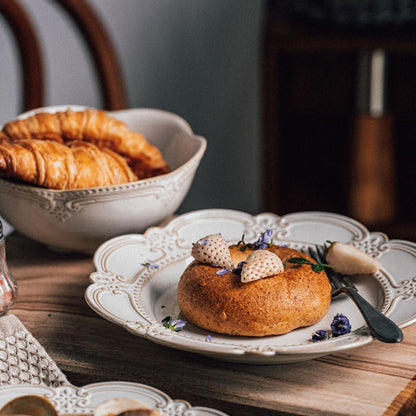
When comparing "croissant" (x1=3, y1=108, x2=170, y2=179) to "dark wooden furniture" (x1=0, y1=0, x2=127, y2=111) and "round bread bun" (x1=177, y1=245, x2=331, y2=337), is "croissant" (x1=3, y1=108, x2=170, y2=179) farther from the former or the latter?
"dark wooden furniture" (x1=0, y1=0, x2=127, y2=111)

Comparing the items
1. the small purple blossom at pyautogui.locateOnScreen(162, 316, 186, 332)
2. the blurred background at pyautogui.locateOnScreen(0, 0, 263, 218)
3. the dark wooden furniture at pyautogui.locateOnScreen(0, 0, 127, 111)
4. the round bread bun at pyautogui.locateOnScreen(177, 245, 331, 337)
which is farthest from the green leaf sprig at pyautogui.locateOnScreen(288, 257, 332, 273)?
the blurred background at pyautogui.locateOnScreen(0, 0, 263, 218)

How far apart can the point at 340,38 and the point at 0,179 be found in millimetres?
1185

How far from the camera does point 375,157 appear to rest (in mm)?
1931

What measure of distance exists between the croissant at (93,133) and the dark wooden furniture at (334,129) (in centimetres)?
92

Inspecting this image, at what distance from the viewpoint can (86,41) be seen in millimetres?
1608

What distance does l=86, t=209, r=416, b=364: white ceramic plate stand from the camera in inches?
25.0

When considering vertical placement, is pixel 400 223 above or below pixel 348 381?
below

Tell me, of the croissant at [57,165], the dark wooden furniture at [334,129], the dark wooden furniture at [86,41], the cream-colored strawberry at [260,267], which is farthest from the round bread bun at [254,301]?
the dark wooden furniture at [334,129]

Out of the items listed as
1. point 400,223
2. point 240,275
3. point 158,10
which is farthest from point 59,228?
point 158,10

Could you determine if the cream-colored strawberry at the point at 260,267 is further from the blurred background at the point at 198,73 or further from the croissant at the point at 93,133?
the blurred background at the point at 198,73

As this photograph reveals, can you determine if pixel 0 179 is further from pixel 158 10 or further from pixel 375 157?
pixel 158 10

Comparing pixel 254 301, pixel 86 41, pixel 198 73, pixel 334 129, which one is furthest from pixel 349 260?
pixel 198 73

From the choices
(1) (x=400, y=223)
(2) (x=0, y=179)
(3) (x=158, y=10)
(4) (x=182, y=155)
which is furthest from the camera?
(3) (x=158, y=10)

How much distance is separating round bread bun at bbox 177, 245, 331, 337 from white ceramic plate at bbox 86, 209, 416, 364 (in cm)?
2
